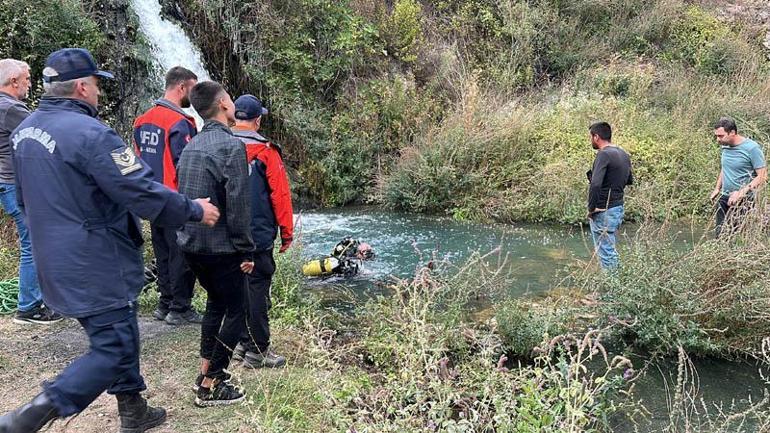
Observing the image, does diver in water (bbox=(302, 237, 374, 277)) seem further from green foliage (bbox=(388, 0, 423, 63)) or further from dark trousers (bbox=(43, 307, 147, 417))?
green foliage (bbox=(388, 0, 423, 63))

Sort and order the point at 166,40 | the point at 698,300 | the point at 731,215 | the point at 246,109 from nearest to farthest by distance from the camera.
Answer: the point at 246,109, the point at 698,300, the point at 731,215, the point at 166,40

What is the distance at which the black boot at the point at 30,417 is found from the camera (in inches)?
112

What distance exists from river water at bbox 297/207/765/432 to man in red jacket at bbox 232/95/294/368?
1.39m

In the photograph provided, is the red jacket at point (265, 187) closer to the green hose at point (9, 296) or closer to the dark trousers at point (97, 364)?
the dark trousers at point (97, 364)

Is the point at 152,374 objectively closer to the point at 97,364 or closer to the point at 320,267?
the point at 97,364

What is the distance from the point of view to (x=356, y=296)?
22.2 feet

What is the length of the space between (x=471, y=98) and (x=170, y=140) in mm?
8264

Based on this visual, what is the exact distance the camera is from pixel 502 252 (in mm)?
8891

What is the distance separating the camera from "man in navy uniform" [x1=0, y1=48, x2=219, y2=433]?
283 cm

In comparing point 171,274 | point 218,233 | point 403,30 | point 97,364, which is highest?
point 218,233

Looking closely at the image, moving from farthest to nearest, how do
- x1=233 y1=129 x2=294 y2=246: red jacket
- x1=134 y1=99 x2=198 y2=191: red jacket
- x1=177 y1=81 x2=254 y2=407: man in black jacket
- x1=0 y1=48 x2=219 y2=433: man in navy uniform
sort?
x1=134 y1=99 x2=198 y2=191: red jacket → x1=233 y1=129 x2=294 y2=246: red jacket → x1=177 y1=81 x2=254 y2=407: man in black jacket → x1=0 y1=48 x2=219 y2=433: man in navy uniform

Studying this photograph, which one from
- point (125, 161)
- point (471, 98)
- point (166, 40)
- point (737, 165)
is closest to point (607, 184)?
point (737, 165)

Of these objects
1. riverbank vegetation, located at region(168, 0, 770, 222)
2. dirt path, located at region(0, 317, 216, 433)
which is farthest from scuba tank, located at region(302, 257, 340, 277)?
riverbank vegetation, located at region(168, 0, 770, 222)

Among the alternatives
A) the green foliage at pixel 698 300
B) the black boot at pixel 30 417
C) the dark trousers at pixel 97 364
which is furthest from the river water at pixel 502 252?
the black boot at pixel 30 417
